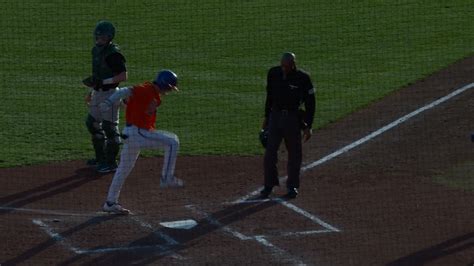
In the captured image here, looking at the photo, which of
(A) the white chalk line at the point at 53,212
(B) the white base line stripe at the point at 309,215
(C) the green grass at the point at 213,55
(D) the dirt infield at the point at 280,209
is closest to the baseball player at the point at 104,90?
(D) the dirt infield at the point at 280,209

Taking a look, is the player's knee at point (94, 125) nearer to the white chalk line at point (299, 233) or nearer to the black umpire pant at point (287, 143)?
the black umpire pant at point (287, 143)

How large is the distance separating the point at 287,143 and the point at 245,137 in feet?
10.0

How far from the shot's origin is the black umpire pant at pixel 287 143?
479 inches

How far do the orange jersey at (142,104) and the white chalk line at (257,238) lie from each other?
3.69 feet

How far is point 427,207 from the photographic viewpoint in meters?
12.0

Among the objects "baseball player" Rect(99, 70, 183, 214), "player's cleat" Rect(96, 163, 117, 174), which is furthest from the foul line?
"player's cleat" Rect(96, 163, 117, 174)

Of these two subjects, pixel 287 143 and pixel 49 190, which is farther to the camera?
pixel 49 190

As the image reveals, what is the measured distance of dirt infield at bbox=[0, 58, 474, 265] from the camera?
1039 centimetres

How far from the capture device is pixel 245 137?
50.2ft

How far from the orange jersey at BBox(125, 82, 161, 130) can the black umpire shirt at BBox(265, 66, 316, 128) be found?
146 cm

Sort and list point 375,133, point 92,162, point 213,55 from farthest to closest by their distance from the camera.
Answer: point 213,55, point 375,133, point 92,162

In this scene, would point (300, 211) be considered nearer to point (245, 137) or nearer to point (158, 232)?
point (158, 232)

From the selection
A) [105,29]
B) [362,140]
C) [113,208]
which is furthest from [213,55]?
[113,208]

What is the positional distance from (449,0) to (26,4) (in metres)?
9.33
